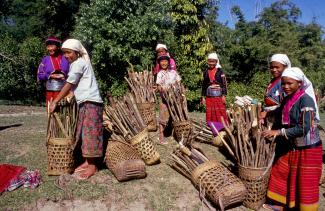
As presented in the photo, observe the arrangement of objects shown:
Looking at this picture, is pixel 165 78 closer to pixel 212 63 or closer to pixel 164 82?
pixel 164 82

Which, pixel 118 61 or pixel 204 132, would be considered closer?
pixel 204 132

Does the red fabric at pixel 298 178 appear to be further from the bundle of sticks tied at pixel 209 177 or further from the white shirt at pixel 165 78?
the white shirt at pixel 165 78

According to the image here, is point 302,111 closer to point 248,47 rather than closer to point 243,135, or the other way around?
point 243,135

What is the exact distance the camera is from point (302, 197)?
457cm

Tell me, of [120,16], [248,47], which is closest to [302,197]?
[120,16]

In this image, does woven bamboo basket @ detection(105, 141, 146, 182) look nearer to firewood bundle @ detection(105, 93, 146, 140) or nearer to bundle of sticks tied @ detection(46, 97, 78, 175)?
firewood bundle @ detection(105, 93, 146, 140)

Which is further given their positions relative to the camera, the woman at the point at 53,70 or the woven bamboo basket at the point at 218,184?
the woman at the point at 53,70

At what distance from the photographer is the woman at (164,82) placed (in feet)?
22.4

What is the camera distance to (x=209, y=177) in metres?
4.92

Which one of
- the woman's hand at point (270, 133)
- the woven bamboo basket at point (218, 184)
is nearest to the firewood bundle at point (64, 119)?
the woven bamboo basket at point (218, 184)

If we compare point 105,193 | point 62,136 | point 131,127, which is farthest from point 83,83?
point 105,193

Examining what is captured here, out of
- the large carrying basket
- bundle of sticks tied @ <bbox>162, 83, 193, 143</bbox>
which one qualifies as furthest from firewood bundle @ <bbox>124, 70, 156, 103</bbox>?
the large carrying basket

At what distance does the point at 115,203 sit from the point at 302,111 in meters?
2.65

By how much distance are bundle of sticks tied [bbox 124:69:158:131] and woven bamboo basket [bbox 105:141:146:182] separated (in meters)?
1.65
